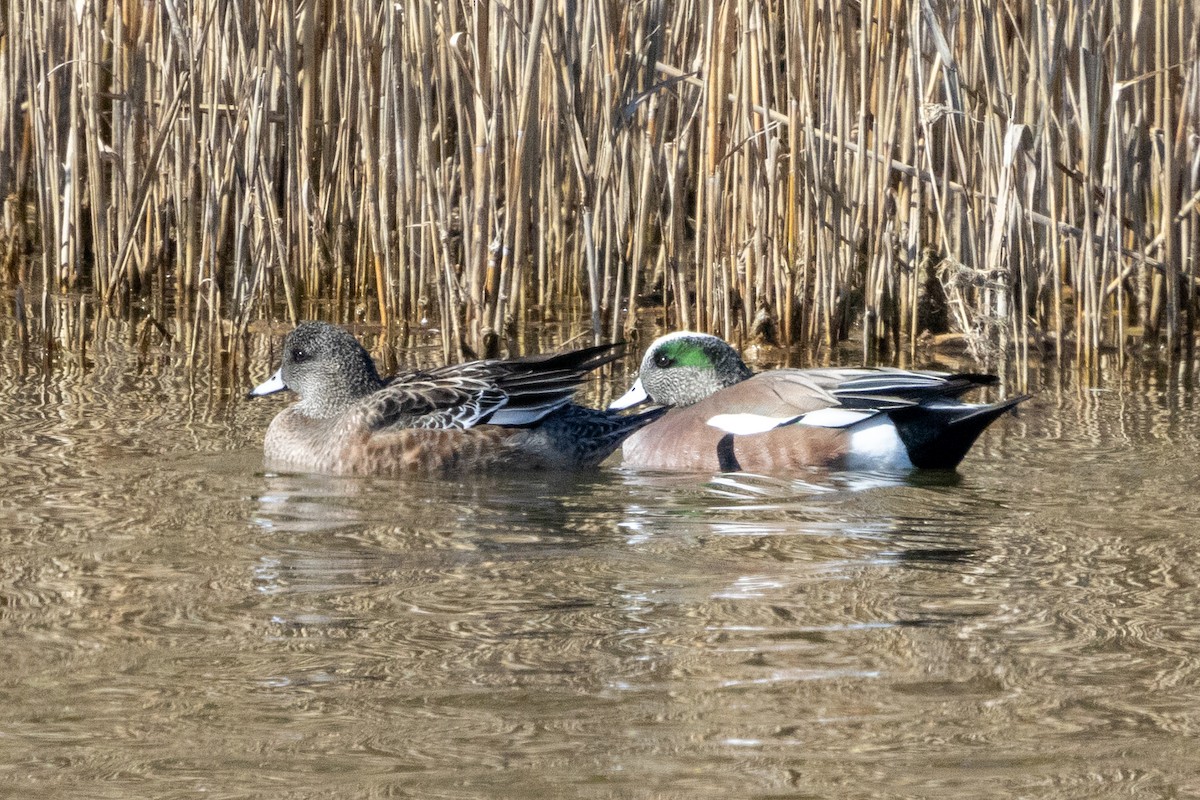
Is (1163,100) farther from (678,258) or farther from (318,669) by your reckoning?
(318,669)

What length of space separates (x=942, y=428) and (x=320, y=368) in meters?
2.14

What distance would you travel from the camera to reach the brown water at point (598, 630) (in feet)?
8.62

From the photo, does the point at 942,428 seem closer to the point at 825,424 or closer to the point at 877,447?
the point at 877,447

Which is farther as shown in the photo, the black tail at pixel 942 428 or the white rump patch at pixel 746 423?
the white rump patch at pixel 746 423

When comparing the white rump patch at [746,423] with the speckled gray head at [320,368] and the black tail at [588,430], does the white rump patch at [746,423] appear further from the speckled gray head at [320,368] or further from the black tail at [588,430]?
the speckled gray head at [320,368]

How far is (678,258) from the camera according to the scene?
665cm

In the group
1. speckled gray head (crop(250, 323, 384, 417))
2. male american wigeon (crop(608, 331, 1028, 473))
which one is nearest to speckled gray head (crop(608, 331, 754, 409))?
male american wigeon (crop(608, 331, 1028, 473))

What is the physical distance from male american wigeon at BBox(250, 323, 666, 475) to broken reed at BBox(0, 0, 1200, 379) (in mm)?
835

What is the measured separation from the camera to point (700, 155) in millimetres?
6539

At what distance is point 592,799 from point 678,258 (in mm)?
4313

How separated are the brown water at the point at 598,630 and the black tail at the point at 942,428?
131mm

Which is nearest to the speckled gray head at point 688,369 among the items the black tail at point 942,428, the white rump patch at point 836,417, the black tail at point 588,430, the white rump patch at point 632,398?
the white rump patch at point 632,398

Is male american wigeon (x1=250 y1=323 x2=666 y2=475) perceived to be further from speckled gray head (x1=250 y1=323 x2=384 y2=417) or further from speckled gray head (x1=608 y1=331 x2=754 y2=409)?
speckled gray head (x1=608 y1=331 x2=754 y2=409)

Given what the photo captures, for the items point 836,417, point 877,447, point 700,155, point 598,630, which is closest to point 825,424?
point 836,417
